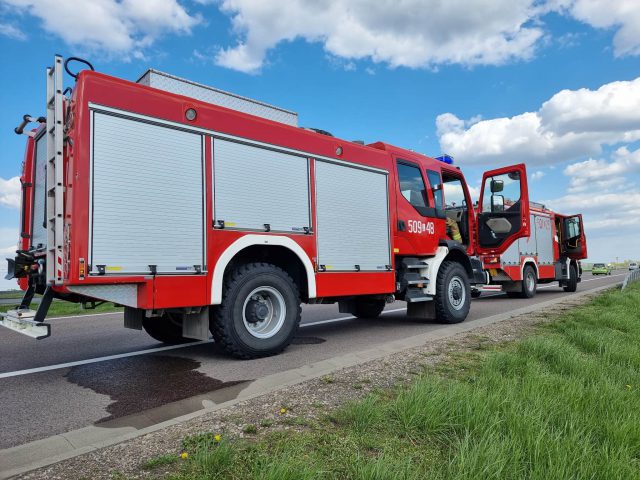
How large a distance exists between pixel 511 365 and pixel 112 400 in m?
3.54

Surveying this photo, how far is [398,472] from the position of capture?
7.02 feet

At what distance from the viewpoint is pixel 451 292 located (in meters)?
8.25

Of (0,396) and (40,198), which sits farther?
(40,198)

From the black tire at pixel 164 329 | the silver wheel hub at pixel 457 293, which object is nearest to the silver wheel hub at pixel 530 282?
the silver wheel hub at pixel 457 293

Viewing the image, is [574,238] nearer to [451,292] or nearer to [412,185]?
[451,292]

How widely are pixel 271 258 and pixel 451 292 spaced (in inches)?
154

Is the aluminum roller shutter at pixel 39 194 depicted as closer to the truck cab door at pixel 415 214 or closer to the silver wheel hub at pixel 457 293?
the truck cab door at pixel 415 214

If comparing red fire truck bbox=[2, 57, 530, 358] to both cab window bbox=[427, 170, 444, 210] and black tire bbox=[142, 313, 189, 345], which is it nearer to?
black tire bbox=[142, 313, 189, 345]

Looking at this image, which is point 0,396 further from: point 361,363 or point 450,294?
point 450,294

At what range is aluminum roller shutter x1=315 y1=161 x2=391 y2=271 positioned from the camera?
6191 mm

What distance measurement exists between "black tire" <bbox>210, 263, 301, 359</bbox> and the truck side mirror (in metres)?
6.25

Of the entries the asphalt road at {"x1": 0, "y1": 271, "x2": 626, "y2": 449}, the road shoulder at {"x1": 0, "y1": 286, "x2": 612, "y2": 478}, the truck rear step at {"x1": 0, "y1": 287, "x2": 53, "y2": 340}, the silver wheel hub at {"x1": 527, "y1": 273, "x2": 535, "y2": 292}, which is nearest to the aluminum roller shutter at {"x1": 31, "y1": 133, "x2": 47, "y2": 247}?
the truck rear step at {"x1": 0, "y1": 287, "x2": 53, "y2": 340}

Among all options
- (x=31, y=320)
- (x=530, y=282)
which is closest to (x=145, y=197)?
(x=31, y=320)

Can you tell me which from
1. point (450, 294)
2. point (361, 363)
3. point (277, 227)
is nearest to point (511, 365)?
point (361, 363)
